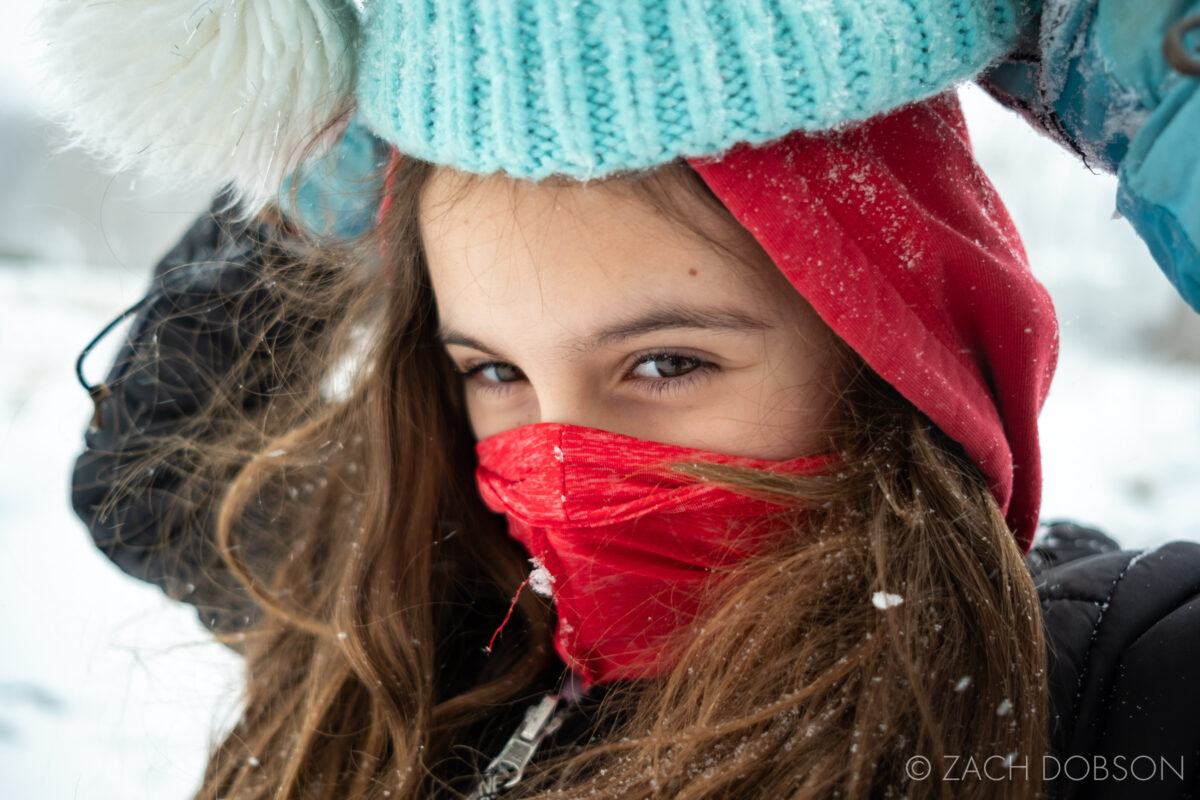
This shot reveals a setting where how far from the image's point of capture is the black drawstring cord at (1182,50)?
806 mm

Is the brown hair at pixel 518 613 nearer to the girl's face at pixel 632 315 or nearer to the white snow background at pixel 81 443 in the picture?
the girl's face at pixel 632 315

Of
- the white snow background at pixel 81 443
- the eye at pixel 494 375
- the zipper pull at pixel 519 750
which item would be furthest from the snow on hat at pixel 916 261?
the zipper pull at pixel 519 750

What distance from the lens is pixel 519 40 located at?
969 millimetres

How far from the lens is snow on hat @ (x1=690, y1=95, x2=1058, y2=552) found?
41.2 inches

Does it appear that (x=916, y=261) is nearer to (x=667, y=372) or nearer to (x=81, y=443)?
(x=667, y=372)

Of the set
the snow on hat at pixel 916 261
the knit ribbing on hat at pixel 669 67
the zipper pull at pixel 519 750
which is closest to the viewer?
the knit ribbing on hat at pixel 669 67

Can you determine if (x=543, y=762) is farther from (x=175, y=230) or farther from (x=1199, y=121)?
(x=175, y=230)

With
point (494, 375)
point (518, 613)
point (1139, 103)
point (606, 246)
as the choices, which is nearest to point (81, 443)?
point (518, 613)

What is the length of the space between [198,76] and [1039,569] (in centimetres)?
158

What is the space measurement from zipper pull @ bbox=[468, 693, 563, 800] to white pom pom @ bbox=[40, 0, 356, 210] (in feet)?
3.22

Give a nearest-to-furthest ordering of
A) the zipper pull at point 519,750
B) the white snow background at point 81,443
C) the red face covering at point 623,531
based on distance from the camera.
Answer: the red face covering at point 623,531
the zipper pull at point 519,750
the white snow background at point 81,443

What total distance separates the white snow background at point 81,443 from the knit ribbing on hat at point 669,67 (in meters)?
0.24

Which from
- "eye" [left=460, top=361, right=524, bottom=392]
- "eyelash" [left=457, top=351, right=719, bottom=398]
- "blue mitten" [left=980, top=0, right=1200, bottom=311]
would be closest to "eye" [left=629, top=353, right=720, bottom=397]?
"eyelash" [left=457, top=351, right=719, bottom=398]

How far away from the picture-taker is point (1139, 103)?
2.90ft
